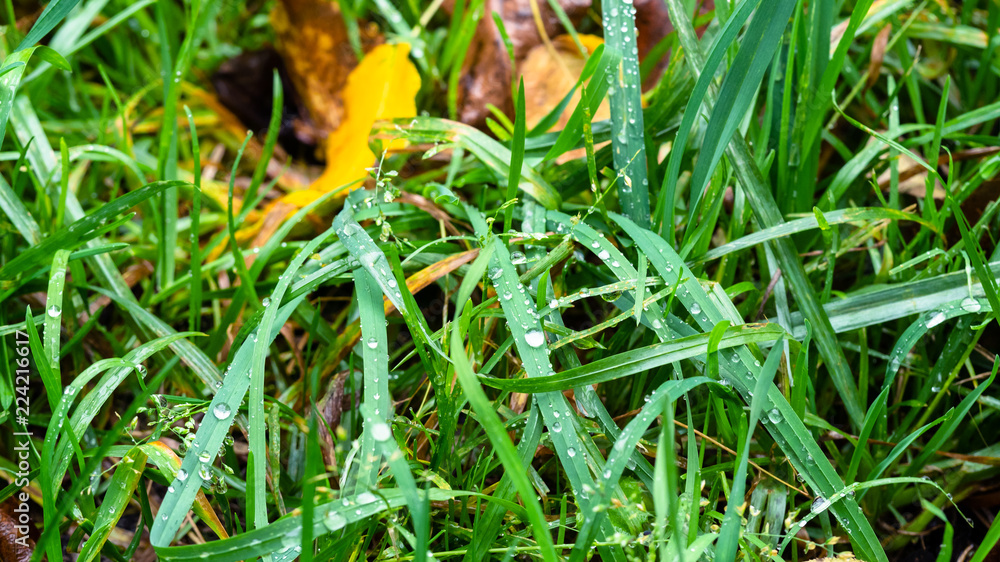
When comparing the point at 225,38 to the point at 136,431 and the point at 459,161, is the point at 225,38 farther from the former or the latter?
the point at 136,431

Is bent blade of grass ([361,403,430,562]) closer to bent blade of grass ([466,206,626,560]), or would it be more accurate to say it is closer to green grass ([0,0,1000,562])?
green grass ([0,0,1000,562])

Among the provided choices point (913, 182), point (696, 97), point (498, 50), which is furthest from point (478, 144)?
point (913, 182)

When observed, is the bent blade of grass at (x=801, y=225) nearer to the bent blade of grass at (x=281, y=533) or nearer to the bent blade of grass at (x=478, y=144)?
the bent blade of grass at (x=478, y=144)

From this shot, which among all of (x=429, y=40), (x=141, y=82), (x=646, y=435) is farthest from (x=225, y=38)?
(x=646, y=435)

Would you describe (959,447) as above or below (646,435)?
below

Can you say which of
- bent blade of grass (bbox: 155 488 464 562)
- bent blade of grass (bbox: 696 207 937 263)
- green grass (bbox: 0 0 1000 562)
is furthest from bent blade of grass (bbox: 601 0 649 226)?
bent blade of grass (bbox: 155 488 464 562)

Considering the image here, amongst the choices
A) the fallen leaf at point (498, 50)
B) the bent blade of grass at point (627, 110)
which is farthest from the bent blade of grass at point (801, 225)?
the fallen leaf at point (498, 50)
